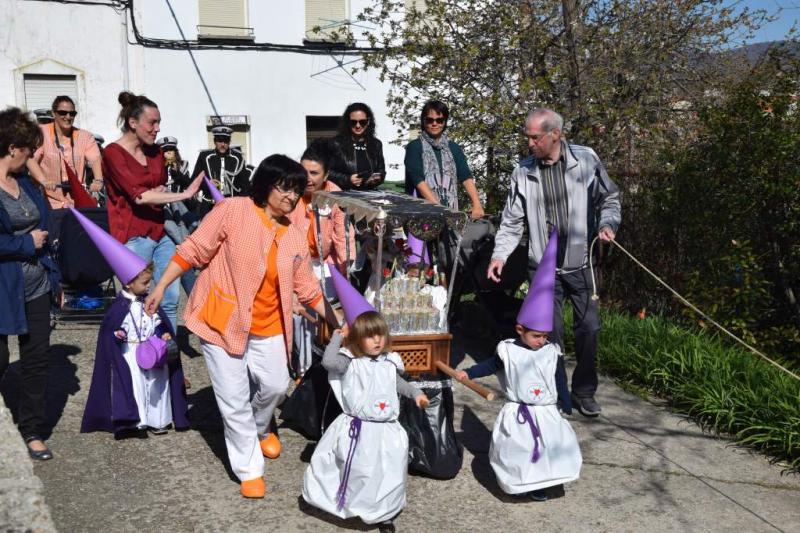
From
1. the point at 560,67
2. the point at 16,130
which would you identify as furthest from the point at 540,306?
the point at 560,67

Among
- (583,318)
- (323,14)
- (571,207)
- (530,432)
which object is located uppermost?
(323,14)

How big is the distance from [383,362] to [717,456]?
2298 mm

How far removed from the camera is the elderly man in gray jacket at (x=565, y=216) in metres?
5.77

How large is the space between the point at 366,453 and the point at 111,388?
6.25 feet

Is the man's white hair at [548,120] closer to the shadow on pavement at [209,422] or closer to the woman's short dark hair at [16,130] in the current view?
the shadow on pavement at [209,422]

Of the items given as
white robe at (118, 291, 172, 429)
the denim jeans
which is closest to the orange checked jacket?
white robe at (118, 291, 172, 429)

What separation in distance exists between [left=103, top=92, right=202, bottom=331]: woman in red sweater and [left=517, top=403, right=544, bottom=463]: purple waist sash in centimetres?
268

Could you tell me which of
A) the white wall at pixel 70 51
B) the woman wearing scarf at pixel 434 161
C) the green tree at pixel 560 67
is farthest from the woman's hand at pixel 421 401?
the white wall at pixel 70 51

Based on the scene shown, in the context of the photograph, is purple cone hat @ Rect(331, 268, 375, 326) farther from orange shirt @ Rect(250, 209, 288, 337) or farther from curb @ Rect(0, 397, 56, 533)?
curb @ Rect(0, 397, 56, 533)

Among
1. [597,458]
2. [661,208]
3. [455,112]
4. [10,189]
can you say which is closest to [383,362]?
[597,458]

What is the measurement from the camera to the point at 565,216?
228 inches

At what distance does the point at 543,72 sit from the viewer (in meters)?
9.00

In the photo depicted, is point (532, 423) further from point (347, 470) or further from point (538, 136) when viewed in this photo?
point (538, 136)

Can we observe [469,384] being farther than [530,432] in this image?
No
